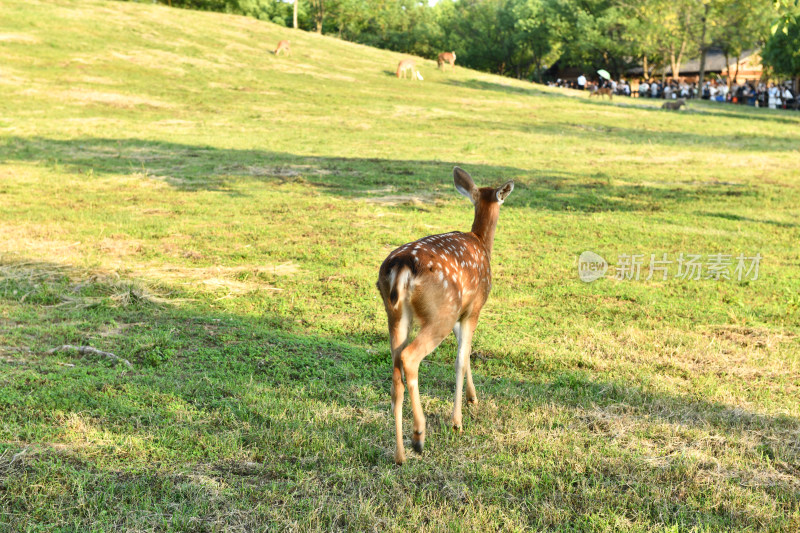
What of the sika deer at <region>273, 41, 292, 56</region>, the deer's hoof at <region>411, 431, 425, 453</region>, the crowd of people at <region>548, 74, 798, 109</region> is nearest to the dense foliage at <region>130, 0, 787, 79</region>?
the crowd of people at <region>548, 74, 798, 109</region>

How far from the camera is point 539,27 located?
74.4m

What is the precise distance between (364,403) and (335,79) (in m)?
36.1

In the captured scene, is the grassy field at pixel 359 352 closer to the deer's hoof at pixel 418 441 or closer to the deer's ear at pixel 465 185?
the deer's hoof at pixel 418 441

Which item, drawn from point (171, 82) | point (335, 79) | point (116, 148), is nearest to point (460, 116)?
point (335, 79)

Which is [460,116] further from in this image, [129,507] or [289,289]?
[129,507]

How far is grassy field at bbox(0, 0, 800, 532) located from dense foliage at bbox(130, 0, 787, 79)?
38402 millimetres

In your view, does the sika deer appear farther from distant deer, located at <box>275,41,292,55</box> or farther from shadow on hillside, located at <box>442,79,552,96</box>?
shadow on hillside, located at <box>442,79,552,96</box>

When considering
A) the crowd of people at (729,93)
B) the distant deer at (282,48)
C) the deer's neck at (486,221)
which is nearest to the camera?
the deer's neck at (486,221)

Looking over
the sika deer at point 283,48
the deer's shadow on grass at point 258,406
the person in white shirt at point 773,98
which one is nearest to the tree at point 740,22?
the person in white shirt at point 773,98

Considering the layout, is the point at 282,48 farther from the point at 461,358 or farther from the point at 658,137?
the point at 461,358

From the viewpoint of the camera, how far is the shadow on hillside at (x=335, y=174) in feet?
51.5

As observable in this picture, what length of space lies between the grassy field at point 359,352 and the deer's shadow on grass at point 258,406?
0.08 ft

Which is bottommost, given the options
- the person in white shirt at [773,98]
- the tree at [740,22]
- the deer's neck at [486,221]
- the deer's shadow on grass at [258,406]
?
the deer's shadow on grass at [258,406]

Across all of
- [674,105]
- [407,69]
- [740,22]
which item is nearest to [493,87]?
[407,69]
